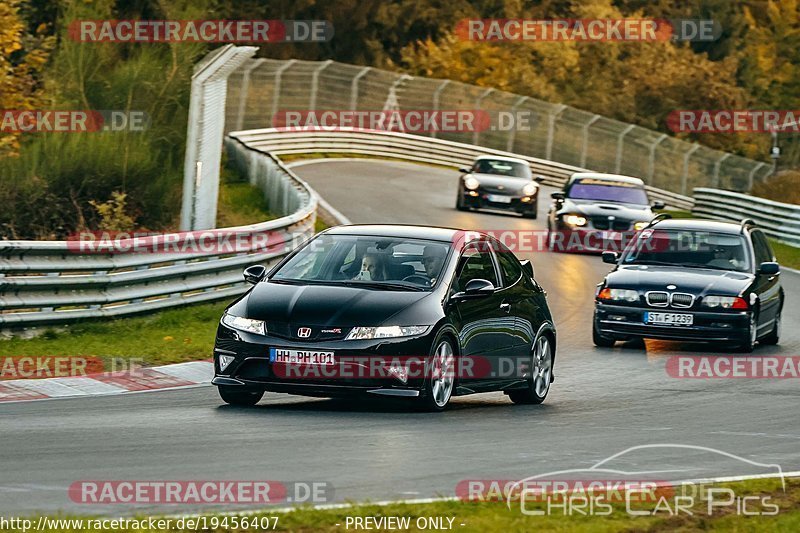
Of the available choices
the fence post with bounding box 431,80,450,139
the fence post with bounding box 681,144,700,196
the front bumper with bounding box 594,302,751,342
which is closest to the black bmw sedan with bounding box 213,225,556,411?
the front bumper with bounding box 594,302,751,342

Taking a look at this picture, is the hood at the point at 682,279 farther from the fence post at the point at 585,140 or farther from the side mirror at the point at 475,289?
the fence post at the point at 585,140

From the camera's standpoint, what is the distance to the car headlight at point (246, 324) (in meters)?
11.6

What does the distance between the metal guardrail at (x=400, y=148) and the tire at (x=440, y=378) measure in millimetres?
35929

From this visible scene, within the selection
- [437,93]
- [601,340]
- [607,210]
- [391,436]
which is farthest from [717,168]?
[391,436]

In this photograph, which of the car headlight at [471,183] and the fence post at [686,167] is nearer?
the car headlight at [471,183]

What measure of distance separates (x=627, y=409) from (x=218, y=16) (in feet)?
191

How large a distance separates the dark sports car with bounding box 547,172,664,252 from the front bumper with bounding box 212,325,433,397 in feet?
60.7

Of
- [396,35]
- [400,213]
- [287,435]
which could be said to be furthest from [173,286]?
[396,35]

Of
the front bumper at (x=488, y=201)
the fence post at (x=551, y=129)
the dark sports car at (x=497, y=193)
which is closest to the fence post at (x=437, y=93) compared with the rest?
the fence post at (x=551, y=129)

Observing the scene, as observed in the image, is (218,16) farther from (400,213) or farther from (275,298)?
(275,298)

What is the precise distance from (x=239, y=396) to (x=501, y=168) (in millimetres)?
25938

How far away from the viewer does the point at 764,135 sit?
86.6 meters

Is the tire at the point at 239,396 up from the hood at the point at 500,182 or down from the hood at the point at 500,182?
up

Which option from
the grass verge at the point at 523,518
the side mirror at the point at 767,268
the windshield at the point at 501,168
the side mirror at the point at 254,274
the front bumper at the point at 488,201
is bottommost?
the front bumper at the point at 488,201
